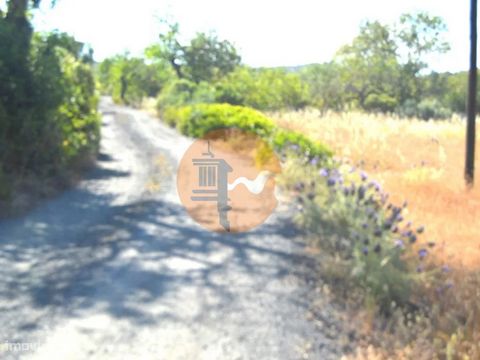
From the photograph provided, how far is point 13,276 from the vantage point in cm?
556

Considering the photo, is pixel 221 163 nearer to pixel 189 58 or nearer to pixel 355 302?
pixel 355 302

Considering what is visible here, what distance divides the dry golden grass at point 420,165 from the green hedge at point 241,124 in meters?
1.25

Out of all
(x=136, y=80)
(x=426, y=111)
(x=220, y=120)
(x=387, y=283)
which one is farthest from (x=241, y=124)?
(x=136, y=80)

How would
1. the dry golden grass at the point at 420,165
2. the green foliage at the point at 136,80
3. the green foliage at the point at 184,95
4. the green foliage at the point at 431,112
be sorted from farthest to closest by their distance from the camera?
1. the green foliage at the point at 136,80
2. the green foliage at the point at 431,112
3. the green foliage at the point at 184,95
4. the dry golden grass at the point at 420,165

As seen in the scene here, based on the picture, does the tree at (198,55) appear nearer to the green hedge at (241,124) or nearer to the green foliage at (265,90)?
the green foliage at (265,90)

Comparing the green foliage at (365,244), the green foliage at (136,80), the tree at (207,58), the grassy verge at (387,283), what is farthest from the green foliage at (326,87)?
the grassy verge at (387,283)

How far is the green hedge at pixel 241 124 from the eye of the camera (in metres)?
11.8

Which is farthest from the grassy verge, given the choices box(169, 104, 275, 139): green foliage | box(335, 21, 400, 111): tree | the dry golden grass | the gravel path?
box(335, 21, 400, 111): tree

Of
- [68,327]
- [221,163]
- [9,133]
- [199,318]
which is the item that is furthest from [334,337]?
[9,133]

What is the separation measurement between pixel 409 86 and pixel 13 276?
4570 cm

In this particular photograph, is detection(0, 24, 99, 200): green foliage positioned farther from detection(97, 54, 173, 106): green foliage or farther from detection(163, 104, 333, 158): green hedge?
detection(97, 54, 173, 106): green foliage

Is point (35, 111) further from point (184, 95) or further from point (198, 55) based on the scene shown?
point (198, 55)
